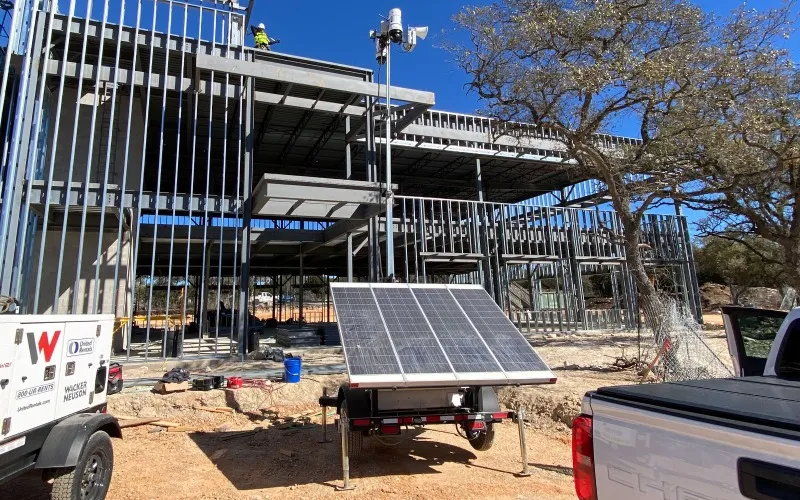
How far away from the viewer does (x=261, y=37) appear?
16.7 m

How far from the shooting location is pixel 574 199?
27.4 metres

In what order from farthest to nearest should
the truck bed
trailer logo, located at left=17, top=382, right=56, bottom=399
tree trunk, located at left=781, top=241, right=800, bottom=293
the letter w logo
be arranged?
tree trunk, located at left=781, top=241, right=800, bottom=293, the letter w logo, trailer logo, located at left=17, top=382, right=56, bottom=399, the truck bed

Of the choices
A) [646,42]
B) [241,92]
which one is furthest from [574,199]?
[241,92]

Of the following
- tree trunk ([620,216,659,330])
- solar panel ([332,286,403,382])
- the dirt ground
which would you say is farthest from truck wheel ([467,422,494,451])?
tree trunk ([620,216,659,330])

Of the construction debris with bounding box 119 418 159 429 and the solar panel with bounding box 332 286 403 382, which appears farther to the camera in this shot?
the construction debris with bounding box 119 418 159 429

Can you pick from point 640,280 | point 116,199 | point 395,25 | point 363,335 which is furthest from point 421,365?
point 116,199

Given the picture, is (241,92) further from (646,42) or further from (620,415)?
(620,415)

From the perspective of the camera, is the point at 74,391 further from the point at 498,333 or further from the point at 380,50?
the point at 380,50

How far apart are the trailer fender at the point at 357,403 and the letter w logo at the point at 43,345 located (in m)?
3.19

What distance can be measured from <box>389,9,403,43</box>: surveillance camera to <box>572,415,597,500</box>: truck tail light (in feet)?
36.8

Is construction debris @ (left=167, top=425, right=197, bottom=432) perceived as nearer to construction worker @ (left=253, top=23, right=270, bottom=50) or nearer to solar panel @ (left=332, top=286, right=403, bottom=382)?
solar panel @ (left=332, top=286, right=403, bottom=382)

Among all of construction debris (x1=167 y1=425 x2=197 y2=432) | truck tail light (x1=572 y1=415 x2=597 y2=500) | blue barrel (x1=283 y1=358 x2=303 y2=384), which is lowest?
construction debris (x1=167 y1=425 x2=197 y2=432)

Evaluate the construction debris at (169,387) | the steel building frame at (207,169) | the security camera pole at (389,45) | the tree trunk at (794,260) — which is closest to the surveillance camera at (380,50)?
the security camera pole at (389,45)

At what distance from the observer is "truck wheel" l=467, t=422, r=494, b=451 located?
6617 millimetres
